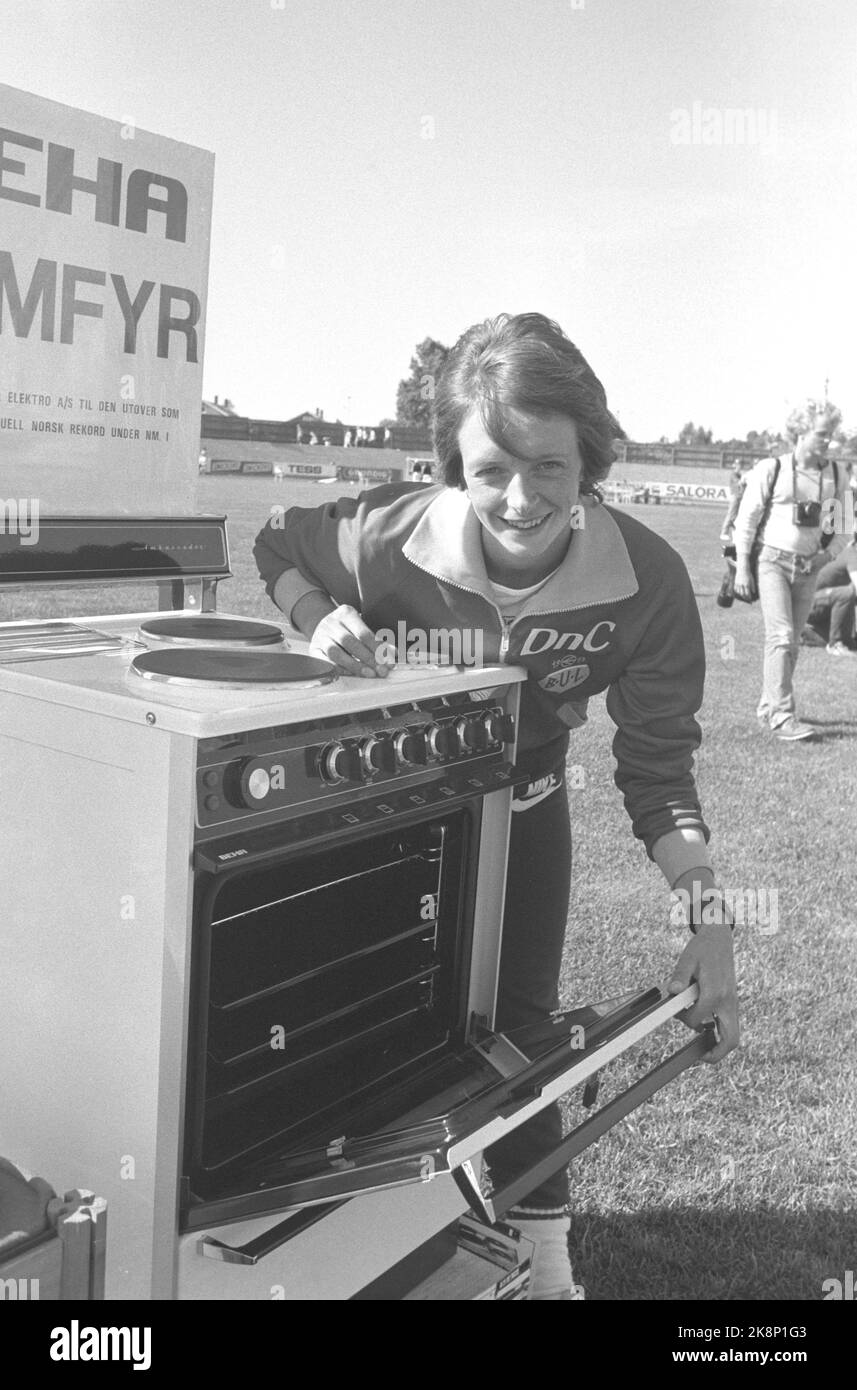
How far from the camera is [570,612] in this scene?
252cm

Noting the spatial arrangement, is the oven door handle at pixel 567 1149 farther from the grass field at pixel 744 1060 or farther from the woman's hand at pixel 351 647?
the grass field at pixel 744 1060

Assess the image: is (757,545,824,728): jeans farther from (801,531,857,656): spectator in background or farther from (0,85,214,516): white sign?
(0,85,214,516): white sign

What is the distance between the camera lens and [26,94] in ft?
8.78

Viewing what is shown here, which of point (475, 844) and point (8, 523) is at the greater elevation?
point (8, 523)

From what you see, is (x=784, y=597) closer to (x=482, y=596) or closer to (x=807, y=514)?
(x=807, y=514)

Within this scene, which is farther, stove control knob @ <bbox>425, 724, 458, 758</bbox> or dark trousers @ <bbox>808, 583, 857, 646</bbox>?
dark trousers @ <bbox>808, 583, 857, 646</bbox>

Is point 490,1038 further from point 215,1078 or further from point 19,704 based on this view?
point 19,704

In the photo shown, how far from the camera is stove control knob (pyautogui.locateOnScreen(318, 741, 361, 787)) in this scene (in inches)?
80.4

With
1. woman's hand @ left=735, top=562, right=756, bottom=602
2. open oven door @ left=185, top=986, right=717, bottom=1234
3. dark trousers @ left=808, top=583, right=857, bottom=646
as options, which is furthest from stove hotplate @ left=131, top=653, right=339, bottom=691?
dark trousers @ left=808, top=583, right=857, bottom=646

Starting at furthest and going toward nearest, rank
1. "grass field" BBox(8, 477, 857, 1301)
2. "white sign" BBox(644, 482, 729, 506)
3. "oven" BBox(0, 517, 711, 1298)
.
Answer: "white sign" BBox(644, 482, 729, 506), "grass field" BBox(8, 477, 857, 1301), "oven" BBox(0, 517, 711, 1298)

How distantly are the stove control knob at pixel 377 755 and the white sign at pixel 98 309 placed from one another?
3.62 ft

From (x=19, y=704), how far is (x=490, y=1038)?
1176 mm

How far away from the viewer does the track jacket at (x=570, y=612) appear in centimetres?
252
